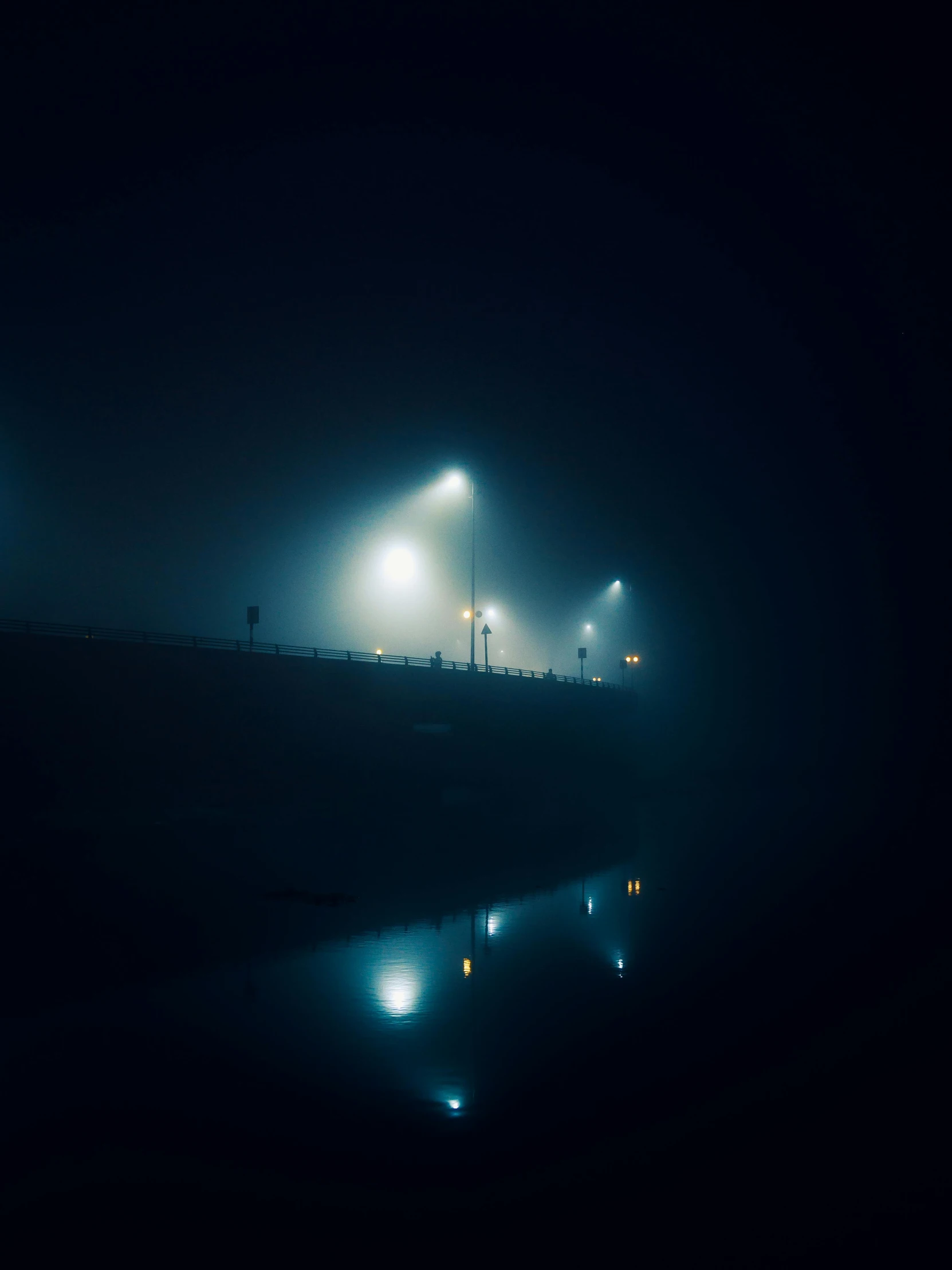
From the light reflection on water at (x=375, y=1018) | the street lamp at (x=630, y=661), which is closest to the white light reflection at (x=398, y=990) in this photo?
the light reflection on water at (x=375, y=1018)

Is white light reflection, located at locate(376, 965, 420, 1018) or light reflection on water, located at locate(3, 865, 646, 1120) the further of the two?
white light reflection, located at locate(376, 965, 420, 1018)

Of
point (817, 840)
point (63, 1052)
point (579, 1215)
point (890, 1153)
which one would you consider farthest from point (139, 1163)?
point (817, 840)

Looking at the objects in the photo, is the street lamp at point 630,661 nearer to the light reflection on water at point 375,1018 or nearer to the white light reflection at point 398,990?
the light reflection on water at point 375,1018

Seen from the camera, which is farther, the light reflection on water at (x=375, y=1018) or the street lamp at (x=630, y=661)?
the street lamp at (x=630, y=661)

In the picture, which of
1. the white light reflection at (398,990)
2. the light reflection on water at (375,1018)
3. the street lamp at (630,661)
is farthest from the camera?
the street lamp at (630,661)

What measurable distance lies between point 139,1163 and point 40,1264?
1.54 m

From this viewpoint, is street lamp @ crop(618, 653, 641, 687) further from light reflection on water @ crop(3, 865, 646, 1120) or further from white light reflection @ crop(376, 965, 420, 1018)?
white light reflection @ crop(376, 965, 420, 1018)

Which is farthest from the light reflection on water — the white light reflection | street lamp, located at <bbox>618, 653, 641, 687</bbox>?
street lamp, located at <bbox>618, 653, 641, 687</bbox>

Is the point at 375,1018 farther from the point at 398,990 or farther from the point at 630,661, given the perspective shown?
the point at 630,661

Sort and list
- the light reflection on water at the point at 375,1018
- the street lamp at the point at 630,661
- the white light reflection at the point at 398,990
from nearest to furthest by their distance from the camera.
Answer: the light reflection on water at the point at 375,1018, the white light reflection at the point at 398,990, the street lamp at the point at 630,661

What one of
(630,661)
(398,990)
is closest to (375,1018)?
(398,990)

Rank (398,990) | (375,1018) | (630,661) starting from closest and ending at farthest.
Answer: (375,1018)
(398,990)
(630,661)

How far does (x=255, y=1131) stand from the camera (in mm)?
8172

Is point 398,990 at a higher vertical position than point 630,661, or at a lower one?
lower
